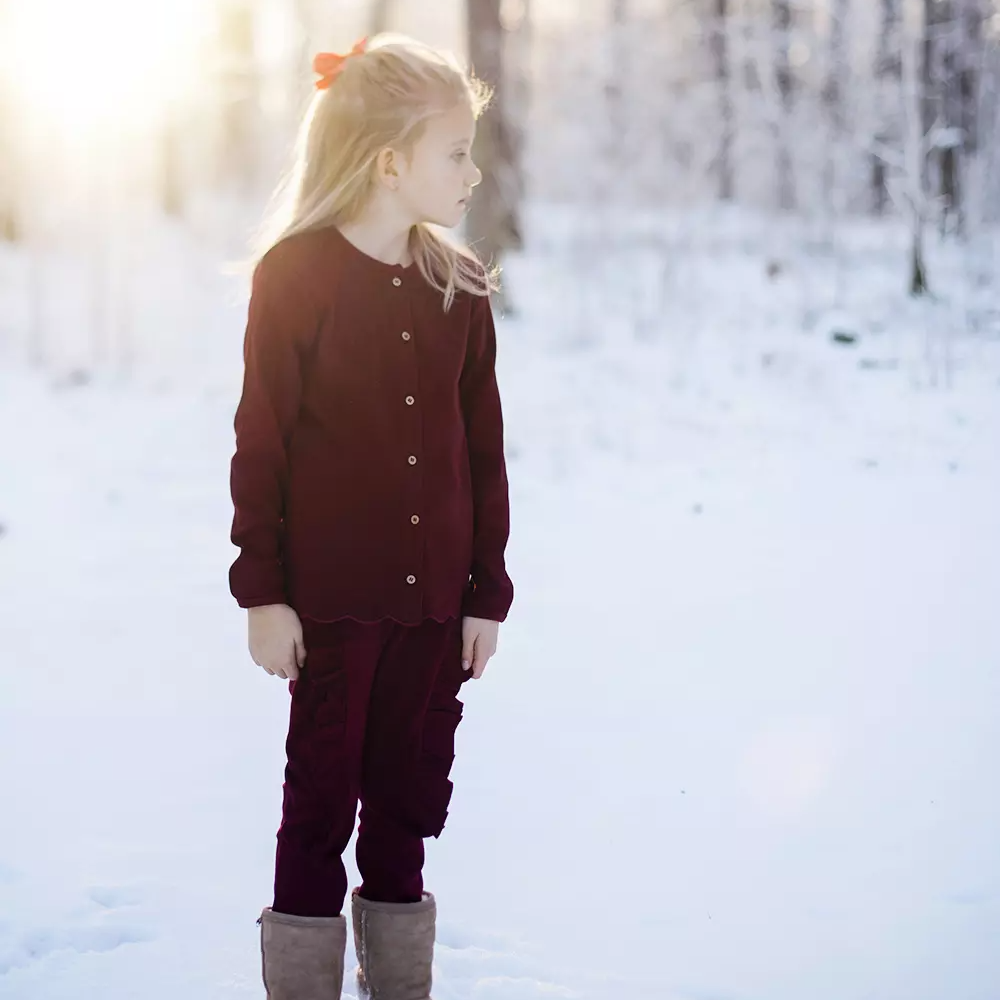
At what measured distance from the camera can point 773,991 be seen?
2.39 meters

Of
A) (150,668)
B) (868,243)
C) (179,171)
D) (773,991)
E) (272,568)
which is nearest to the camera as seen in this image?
(272,568)

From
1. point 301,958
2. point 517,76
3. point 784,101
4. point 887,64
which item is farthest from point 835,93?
point 301,958

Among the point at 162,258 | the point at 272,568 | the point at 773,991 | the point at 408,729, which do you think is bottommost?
the point at 773,991

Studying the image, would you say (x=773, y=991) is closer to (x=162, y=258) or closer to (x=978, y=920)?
(x=978, y=920)

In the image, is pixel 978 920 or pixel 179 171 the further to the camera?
pixel 179 171

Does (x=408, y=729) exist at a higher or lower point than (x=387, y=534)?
lower

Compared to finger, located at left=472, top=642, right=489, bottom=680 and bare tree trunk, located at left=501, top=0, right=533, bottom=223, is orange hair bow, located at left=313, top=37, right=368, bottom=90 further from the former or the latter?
bare tree trunk, located at left=501, top=0, right=533, bottom=223

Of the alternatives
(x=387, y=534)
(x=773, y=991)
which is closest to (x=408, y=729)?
(x=387, y=534)

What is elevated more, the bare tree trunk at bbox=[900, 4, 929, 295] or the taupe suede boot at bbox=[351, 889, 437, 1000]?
the bare tree trunk at bbox=[900, 4, 929, 295]

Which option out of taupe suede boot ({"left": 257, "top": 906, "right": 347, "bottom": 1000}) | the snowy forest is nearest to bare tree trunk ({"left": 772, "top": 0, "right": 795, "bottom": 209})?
the snowy forest

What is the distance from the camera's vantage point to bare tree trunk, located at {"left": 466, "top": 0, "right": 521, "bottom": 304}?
31.4 ft

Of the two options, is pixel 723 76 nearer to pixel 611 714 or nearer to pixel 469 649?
pixel 611 714

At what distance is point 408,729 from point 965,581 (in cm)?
369

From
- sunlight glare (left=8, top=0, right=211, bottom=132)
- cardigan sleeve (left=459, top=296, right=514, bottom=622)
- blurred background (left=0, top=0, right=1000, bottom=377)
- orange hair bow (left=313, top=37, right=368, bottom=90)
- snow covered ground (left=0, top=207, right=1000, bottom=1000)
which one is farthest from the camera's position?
sunlight glare (left=8, top=0, right=211, bottom=132)
